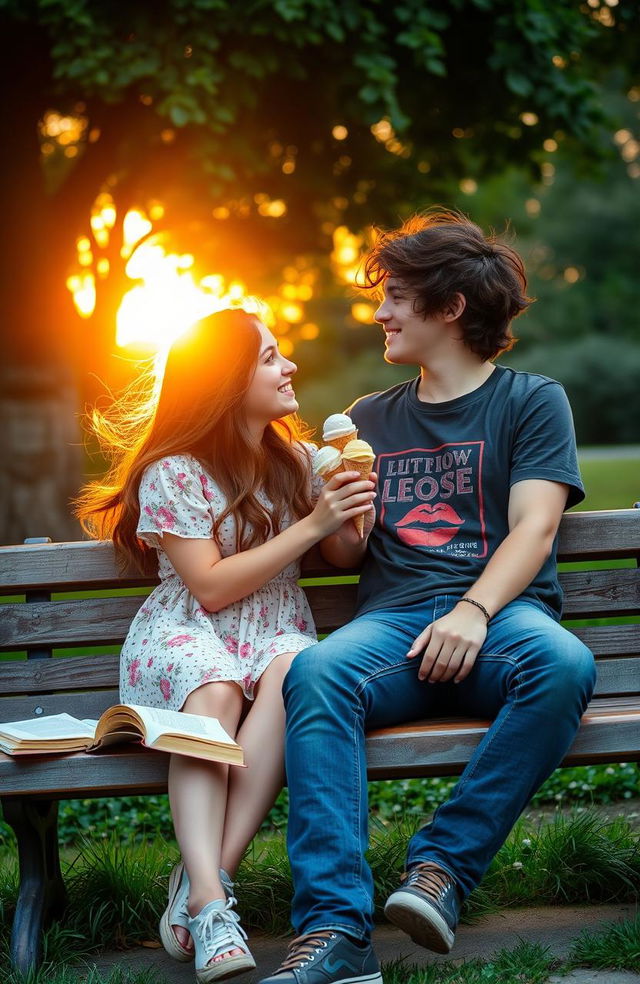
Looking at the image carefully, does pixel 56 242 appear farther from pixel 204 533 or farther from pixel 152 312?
pixel 204 533

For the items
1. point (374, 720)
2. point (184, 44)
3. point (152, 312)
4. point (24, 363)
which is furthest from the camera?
point (152, 312)

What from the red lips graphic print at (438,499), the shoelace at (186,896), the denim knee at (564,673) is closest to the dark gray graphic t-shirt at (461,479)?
the red lips graphic print at (438,499)

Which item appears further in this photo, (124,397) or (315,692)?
(124,397)

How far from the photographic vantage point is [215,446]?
135 inches

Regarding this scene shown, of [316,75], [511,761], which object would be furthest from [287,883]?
[316,75]

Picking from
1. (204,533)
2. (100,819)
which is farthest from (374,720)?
(100,819)

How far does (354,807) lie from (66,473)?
25.2 feet

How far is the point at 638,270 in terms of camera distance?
3931 cm

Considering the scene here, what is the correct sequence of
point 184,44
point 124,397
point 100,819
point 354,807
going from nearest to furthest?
point 354,807 → point 124,397 → point 100,819 → point 184,44

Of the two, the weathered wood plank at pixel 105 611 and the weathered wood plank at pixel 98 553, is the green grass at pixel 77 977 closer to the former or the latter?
the weathered wood plank at pixel 105 611

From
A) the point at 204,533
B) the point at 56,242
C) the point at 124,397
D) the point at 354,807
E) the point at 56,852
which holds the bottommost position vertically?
the point at 56,852

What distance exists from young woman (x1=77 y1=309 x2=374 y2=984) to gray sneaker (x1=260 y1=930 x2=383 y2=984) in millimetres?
262

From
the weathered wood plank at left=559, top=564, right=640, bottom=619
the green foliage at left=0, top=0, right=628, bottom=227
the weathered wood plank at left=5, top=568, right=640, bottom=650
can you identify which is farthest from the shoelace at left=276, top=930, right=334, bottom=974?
the green foliage at left=0, top=0, right=628, bottom=227

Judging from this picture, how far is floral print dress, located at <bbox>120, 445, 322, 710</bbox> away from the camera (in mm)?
3088
